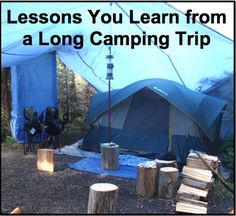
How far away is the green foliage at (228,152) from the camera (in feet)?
17.7

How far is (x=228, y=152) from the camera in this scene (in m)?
5.84

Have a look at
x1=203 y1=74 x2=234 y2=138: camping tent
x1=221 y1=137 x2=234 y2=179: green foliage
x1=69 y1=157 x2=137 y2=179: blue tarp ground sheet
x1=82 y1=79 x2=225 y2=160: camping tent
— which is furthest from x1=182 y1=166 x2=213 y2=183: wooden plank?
x1=203 y1=74 x2=234 y2=138: camping tent

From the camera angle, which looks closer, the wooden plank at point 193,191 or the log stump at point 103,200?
the log stump at point 103,200

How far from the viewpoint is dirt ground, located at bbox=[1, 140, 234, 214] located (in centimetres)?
382

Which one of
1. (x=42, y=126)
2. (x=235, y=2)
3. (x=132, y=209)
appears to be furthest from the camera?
(x=42, y=126)

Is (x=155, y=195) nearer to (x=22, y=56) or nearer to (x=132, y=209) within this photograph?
(x=132, y=209)

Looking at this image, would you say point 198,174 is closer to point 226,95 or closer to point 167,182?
point 167,182

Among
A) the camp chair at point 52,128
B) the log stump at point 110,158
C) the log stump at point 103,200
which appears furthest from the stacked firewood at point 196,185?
the camp chair at point 52,128

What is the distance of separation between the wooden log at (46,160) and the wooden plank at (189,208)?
6.83ft

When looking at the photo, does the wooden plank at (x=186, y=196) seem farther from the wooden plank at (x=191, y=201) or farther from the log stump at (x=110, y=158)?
the log stump at (x=110, y=158)

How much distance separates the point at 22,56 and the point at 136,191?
2894 mm

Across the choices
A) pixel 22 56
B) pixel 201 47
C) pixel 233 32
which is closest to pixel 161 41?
pixel 201 47

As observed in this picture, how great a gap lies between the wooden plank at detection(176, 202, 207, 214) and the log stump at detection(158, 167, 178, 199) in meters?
0.32

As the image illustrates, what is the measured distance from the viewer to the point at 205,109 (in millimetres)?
6156
